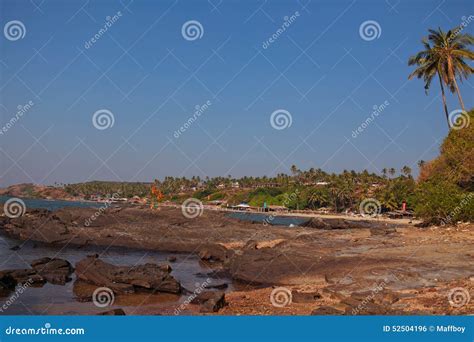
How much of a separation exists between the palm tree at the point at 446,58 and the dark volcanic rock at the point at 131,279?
3372 centimetres

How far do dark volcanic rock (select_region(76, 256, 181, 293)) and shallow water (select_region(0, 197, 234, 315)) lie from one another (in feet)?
2.09

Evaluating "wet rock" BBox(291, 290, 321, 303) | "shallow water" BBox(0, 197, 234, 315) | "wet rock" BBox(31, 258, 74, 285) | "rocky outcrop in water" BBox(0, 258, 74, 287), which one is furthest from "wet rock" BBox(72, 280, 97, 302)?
"wet rock" BBox(291, 290, 321, 303)

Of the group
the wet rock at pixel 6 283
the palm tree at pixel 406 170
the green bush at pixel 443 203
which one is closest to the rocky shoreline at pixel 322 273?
the green bush at pixel 443 203

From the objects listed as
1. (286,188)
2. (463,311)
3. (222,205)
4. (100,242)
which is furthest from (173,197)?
(463,311)

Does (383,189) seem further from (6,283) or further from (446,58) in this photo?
(6,283)

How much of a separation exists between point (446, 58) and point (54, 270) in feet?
126

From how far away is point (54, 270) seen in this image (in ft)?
86.1

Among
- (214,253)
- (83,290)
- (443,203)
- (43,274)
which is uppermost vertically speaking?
(443,203)

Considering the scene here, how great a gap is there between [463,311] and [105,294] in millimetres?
15992

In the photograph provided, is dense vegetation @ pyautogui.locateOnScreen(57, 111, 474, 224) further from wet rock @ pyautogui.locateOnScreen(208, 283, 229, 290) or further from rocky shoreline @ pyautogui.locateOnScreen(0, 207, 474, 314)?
wet rock @ pyautogui.locateOnScreen(208, 283, 229, 290)

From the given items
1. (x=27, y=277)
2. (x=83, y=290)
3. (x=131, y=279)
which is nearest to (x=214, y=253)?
(x=131, y=279)

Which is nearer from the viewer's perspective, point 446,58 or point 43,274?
point 43,274

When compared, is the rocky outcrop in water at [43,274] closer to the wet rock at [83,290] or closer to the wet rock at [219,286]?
the wet rock at [83,290]

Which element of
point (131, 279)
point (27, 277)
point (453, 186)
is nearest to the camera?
point (131, 279)
